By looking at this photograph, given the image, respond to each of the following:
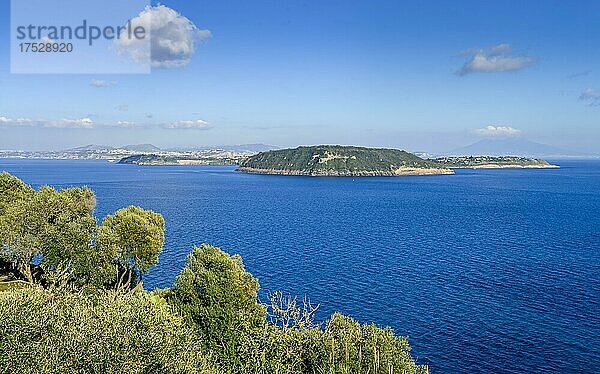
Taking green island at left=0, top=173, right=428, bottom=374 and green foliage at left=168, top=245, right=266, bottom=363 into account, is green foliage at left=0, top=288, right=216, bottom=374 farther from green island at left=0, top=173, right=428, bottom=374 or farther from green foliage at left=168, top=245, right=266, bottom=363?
green foliage at left=168, top=245, right=266, bottom=363

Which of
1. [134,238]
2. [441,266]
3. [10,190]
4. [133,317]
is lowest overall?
[441,266]

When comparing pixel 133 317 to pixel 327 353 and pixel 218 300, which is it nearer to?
pixel 327 353

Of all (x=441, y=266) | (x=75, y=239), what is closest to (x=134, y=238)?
(x=75, y=239)

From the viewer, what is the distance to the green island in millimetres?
21172

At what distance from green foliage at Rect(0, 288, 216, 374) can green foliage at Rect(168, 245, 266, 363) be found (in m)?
8.69

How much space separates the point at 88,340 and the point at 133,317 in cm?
268

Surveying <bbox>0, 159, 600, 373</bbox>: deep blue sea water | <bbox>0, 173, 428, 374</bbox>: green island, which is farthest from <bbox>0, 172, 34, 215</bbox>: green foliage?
<bbox>0, 159, 600, 373</bbox>: deep blue sea water

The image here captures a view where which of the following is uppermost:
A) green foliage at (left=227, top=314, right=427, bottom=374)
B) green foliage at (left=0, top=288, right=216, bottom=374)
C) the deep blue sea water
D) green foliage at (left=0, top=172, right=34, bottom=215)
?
green foliage at (left=0, top=172, right=34, bottom=215)

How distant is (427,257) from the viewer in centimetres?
7369

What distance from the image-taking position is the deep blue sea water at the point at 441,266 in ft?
142

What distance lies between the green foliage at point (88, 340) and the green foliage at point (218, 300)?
8.69 m

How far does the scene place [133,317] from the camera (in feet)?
77.3

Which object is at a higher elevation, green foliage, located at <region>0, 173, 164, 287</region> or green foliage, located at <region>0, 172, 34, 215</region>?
green foliage, located at <region>0, 172, 34, 215</region>

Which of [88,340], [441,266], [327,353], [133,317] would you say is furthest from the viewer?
[441,266]
